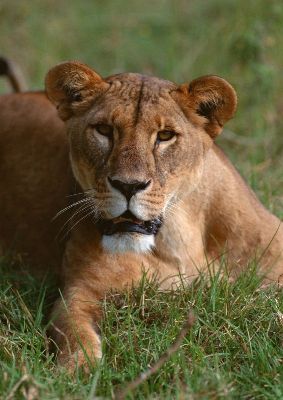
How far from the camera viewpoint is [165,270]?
11.4ft

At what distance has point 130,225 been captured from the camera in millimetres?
3207

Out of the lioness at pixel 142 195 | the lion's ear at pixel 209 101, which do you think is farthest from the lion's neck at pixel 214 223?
the lion's ear at pixel 209 101

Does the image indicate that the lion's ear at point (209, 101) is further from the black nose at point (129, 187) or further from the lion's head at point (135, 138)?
the black nose at point (129, 187)

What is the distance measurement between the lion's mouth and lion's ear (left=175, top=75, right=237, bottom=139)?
388 mm

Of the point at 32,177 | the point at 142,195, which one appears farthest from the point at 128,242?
the point at 32,177

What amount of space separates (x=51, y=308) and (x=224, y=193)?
0.76m

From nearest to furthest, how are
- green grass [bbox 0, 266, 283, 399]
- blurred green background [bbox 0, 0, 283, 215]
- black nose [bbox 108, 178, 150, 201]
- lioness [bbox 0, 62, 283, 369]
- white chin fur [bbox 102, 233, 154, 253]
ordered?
green grass [bbox 0, 266, 283, 399] < black nose [bbox 108, 178, 150, 201] < lioness [bbox 0, 62, 283, 369] < white chin fur [bbox 102, 233, 154, 253] < blurred green background [bbox 0, 0, 283, 215]

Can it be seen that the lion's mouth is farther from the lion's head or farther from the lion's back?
the lion's back

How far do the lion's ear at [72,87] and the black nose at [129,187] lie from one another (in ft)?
1.67

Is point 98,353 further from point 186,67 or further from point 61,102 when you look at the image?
point 186,67

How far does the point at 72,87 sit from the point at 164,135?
44 centimetres

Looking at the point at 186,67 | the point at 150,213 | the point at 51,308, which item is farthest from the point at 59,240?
the point at 186,67

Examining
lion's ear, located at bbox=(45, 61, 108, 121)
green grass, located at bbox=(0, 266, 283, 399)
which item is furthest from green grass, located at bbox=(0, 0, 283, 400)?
lion's ear, located at bbox=(45, 61, 108, 121)

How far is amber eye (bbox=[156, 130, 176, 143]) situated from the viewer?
10.5 ft
